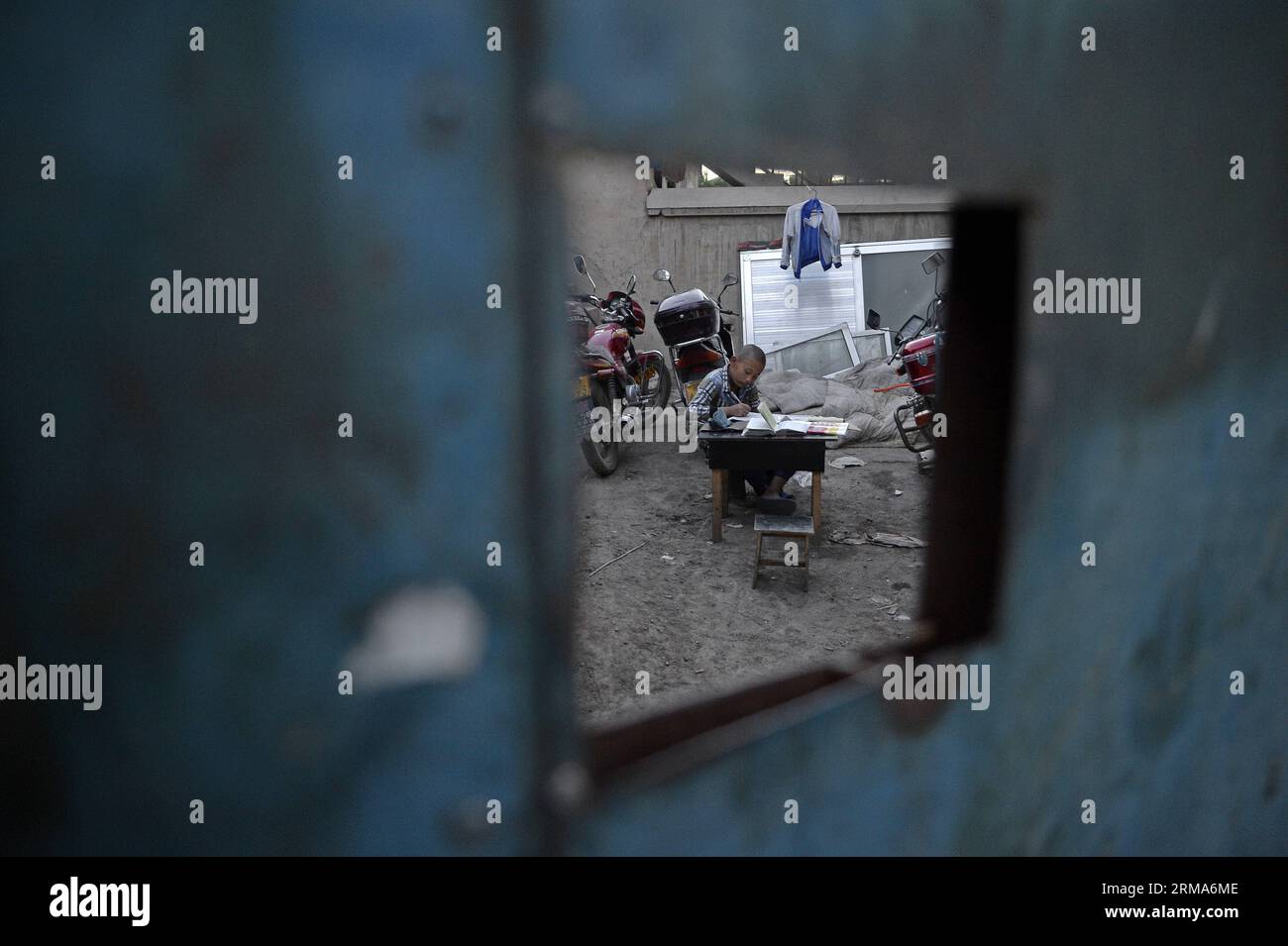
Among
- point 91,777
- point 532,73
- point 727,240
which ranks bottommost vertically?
point 91,777

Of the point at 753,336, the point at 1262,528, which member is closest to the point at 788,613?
the point at 1262,528

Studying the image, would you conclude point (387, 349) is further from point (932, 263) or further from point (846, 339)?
point (932, 263)

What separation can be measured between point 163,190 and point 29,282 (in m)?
0.19

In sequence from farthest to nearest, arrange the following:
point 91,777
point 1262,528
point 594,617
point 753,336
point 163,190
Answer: point 753,336, point 594,617, point 1262,528, point 91,777, point 163,190

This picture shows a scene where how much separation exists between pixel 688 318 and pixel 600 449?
116 cm

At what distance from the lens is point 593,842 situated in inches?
45.6

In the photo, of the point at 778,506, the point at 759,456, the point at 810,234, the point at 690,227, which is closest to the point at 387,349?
the point at 759,456

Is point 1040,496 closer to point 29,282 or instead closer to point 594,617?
point 29,282

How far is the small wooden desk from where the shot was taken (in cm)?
424

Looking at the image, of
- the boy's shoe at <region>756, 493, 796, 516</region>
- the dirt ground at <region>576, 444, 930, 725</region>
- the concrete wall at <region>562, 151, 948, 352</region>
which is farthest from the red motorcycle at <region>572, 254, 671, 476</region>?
the concrete wall at <region>562, 151, 948, 352</region>

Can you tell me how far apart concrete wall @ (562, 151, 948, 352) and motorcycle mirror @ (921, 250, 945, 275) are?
27 cm

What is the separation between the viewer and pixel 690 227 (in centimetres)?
738

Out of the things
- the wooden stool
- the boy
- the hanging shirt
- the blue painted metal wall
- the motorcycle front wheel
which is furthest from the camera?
the hanging shirt

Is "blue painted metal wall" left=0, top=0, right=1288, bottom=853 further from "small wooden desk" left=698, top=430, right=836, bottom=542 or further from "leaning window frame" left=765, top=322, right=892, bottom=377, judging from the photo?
"leaning window frame" left=765, top=322, right=892, bottom=377
